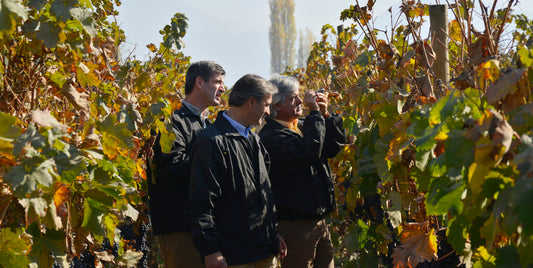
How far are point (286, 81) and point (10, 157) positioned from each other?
79.6 inches

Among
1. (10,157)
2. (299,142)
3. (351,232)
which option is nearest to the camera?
(10,157)

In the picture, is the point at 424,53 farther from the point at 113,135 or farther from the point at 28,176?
the point at 28,176

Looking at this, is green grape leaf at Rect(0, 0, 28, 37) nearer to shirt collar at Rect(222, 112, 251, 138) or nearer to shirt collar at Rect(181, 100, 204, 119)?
shirt collar at Rect(222, 112, 251, 138)

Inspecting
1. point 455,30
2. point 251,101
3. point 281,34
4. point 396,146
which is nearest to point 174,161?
point 251,101

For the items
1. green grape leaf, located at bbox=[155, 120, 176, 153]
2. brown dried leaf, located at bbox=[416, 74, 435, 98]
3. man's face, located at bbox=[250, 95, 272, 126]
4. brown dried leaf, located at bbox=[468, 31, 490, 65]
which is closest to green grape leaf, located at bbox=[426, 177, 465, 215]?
brown dried leaf, located at bbox=[468, 31, 490, 65]

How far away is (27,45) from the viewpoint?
79.5 inches

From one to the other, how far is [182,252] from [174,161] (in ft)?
1.61

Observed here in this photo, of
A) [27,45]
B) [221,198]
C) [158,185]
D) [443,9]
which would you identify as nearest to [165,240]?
[158,185]

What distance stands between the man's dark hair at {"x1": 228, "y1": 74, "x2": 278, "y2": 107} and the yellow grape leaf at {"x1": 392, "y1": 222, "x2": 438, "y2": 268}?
95 centimetres

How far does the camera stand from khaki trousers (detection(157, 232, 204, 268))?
9.98 ft

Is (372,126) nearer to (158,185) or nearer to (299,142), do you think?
(299,142)

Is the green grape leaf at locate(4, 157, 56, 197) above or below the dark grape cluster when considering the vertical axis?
above

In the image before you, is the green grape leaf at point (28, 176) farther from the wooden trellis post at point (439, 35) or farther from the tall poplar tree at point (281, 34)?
the tall poplar tree at point (281, 34)

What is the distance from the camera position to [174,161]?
3006 mm
